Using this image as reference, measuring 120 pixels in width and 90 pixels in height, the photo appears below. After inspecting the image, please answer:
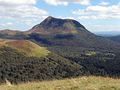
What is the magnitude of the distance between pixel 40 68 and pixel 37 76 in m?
20.1

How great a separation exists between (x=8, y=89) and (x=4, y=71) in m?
127

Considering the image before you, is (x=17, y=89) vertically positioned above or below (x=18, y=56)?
above

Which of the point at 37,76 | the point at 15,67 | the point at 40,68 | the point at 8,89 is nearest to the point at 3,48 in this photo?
the point at 15,67

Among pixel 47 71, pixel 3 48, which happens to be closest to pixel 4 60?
pixel 3 48

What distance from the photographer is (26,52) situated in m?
195

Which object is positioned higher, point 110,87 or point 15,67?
point 110,87

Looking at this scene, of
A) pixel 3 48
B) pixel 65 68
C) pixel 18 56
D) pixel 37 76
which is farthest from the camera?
pixel 3 48

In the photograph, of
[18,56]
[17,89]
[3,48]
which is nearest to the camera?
[17,89]

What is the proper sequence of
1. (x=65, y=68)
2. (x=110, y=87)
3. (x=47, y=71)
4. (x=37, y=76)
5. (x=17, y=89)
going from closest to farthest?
(x=110, y=87)
(x=17, y=89)
(x=37, y=76)
(x=47, y=71)
(x=65, y=68)

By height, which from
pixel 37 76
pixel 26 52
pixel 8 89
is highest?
pixel 8 89

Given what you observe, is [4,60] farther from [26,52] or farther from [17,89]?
[17,89]

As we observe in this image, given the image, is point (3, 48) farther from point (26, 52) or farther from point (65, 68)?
point (65, 68)

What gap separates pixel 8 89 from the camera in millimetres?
13406

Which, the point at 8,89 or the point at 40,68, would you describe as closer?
the point at 8,89
